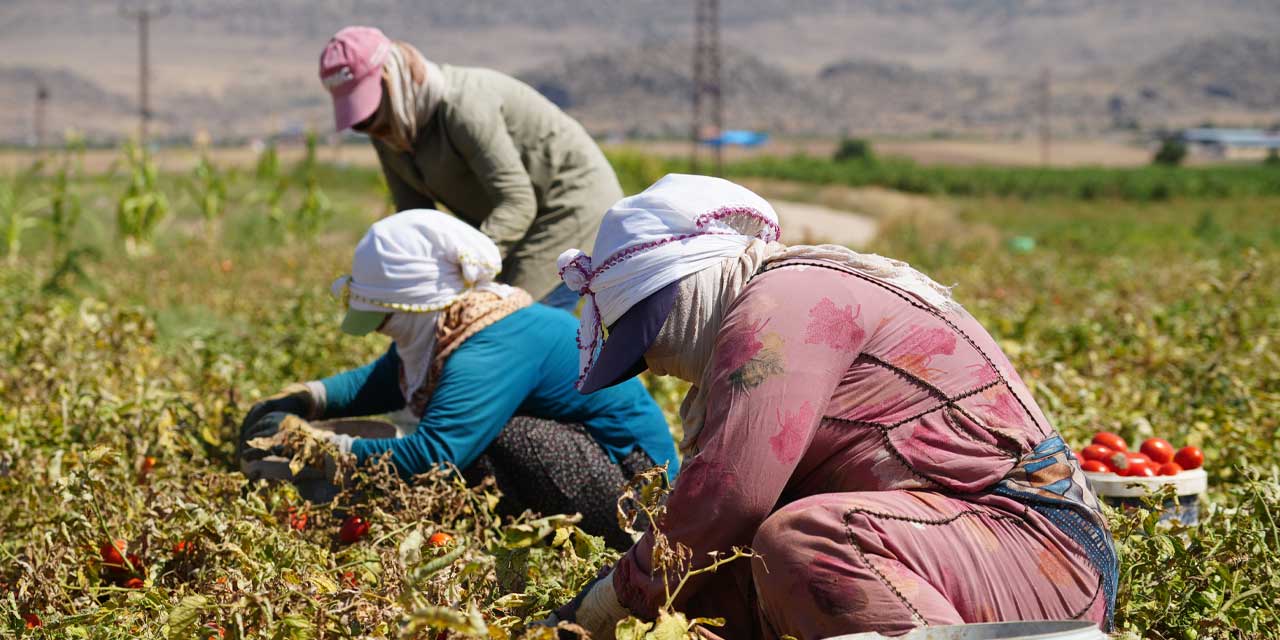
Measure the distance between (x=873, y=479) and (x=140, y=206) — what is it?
11.5 metres

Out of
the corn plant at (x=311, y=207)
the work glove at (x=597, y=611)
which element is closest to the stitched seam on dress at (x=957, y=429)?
the work glove at (x=597, y=611)

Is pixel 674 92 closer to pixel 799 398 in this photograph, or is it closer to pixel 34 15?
pixel 34 15

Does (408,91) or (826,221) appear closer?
(408,91)

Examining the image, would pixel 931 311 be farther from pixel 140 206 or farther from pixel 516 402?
pixel 140 206

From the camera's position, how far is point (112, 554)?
2.92 meters

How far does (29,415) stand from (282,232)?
997 cm

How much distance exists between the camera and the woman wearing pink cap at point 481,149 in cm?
395

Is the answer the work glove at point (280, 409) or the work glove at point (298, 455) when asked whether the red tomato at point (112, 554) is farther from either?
the work glove at point (280, 409)

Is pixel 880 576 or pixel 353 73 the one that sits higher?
pixel 353 73

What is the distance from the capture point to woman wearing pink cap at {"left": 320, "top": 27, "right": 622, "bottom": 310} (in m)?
3.95

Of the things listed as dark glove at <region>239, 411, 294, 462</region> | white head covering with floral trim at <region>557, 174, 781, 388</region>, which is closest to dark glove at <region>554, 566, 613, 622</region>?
white head covering with floral trim at <region>557, 174, 781, 388</region>

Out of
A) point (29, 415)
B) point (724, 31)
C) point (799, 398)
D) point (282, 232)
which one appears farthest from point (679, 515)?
point (724, 31)

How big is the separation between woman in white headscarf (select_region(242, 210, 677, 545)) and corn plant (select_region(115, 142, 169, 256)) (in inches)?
384

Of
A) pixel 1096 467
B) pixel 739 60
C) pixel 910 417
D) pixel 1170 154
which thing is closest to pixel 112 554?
pixel 910 417
